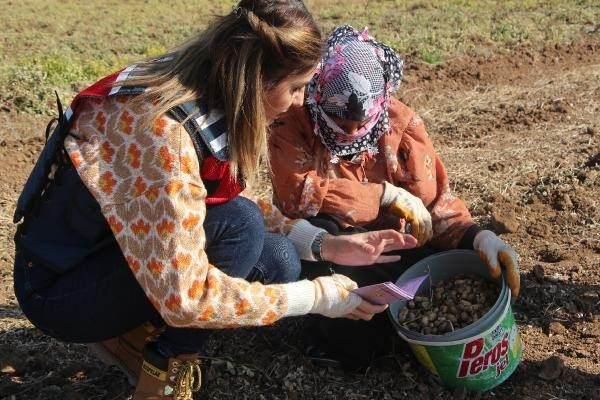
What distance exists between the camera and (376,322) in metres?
2.56

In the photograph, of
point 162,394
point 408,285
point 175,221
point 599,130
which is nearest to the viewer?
point 175,221

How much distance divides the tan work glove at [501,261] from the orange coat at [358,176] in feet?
0.69

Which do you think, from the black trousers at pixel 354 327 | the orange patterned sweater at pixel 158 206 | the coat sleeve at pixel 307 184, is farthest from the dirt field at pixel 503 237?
the orange patterned sweater at pixel 158 206

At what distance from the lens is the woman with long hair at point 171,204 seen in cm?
179

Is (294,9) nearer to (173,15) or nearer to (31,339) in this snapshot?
(31,339)

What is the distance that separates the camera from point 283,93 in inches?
76.1

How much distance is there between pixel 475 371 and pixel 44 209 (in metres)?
1.26

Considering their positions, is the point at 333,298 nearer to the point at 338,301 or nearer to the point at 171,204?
the point at 338,301

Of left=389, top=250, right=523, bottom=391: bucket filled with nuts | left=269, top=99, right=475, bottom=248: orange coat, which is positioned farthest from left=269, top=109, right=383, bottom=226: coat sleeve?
left=389, top=250, right=523, bottom=391: bucket filled with nuts

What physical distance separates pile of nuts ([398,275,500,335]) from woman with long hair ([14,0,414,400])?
29 centimetres

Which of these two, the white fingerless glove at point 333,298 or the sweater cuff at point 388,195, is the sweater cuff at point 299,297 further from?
the sweater cuff at point 388,195

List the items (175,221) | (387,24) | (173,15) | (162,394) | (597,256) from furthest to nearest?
1. (173,15)
2. (387,24)
3. (597,256)
4. (162,394)
5. (175,221)

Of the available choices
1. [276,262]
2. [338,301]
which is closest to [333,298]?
[338,301]

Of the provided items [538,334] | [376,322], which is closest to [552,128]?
[538,334]
